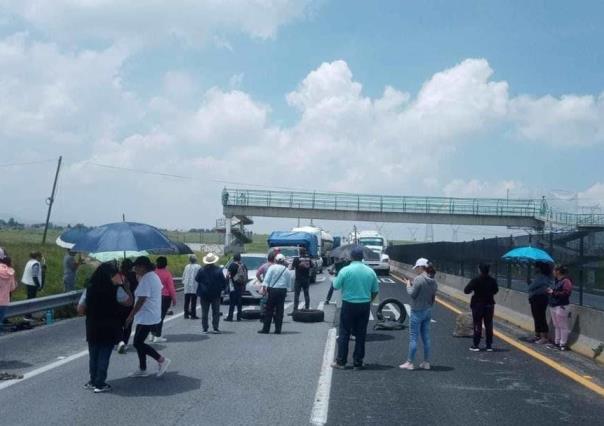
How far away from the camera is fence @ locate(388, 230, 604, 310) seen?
1672cm

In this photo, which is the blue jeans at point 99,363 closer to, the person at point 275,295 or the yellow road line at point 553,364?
the yellow road line at point 553,364

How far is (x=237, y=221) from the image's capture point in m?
69.1

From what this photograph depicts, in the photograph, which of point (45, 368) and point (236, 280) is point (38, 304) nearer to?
point (236, 280)

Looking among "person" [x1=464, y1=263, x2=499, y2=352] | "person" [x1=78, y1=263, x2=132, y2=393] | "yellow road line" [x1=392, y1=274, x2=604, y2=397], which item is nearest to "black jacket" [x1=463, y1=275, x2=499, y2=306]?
"person" [x1=464, y1=263, x2=499, y2=352]

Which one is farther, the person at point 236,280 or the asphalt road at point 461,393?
the person at point 236,280

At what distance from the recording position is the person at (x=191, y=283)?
19438mm

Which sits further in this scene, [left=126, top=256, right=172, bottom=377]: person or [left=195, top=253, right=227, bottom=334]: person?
[left=195, top=253, right=227, bottom=334]: person

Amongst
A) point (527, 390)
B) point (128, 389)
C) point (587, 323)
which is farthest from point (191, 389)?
point (587, 323)

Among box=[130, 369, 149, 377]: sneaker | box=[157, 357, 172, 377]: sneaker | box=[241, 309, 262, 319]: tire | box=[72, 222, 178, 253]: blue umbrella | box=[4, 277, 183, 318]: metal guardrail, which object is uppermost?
box=[72, 222, 178, 253]: blue umbrella

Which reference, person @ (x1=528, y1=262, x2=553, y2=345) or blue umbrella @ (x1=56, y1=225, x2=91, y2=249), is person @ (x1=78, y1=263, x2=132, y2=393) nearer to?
blue umbrella @ (x1=56, y1=225, x2=91, y2=249)

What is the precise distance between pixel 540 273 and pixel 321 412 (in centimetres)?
879

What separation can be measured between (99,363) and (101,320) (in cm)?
55

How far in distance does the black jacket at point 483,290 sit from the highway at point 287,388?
958 mm

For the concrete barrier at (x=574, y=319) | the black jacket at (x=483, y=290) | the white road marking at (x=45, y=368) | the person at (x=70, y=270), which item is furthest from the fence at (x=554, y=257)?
the person at (x=70, y=270)
